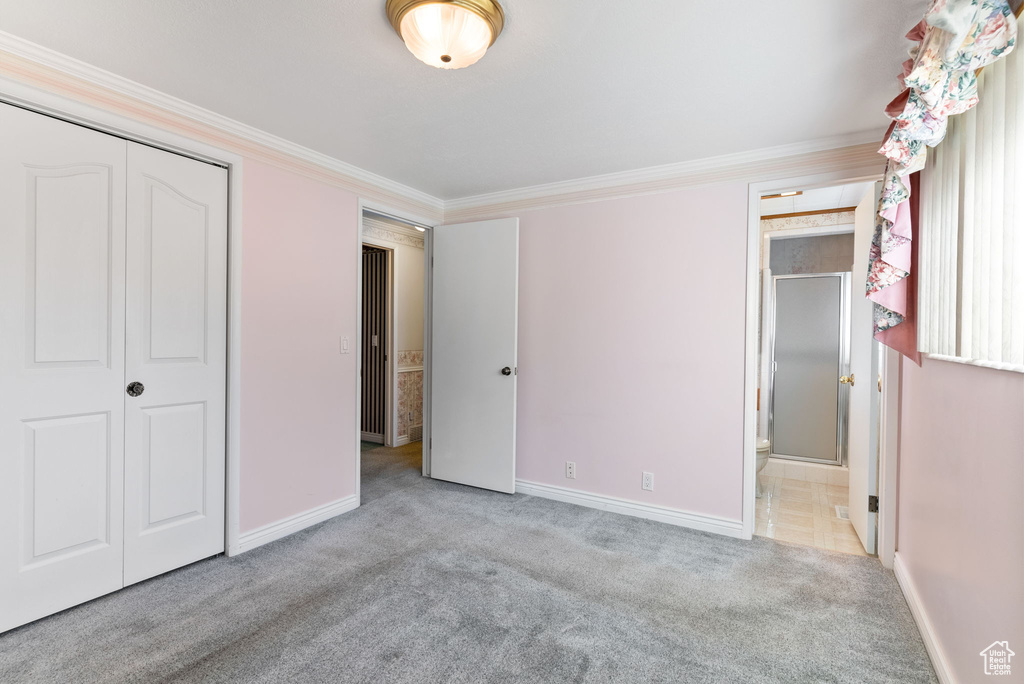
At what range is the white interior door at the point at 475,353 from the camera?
367 cm

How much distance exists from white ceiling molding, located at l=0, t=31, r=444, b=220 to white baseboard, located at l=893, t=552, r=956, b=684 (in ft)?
12.1

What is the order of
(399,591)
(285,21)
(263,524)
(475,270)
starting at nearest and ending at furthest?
(285,21)
(399,591)
(263,524)
(475,270)

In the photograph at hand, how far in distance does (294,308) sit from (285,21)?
160 centimetres

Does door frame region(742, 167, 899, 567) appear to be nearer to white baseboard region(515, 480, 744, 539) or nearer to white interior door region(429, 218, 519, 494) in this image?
white baseboard region(515, 480, 744, 539)

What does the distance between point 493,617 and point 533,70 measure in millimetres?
2310

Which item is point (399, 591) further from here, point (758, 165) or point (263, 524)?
point (758, 165)

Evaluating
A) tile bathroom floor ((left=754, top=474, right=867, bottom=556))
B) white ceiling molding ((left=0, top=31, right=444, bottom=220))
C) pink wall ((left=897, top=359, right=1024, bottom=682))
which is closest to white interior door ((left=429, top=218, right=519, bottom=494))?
white ceiling molding ((left=0, top=31, right=444, bottom=220))

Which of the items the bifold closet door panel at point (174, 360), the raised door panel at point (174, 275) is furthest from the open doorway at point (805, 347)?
the raised door panel at point (174, 275)

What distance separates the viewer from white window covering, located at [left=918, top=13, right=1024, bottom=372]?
1.26m

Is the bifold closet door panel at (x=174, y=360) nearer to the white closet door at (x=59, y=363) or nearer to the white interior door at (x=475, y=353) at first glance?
the white closet door at (x=59, y=363)

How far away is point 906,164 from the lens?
176 centimetres

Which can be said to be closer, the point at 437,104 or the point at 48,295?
the point at 48,295

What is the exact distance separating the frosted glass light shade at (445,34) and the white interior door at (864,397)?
217 cm

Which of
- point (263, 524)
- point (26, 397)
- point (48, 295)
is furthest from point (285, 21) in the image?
point (263, 524)
